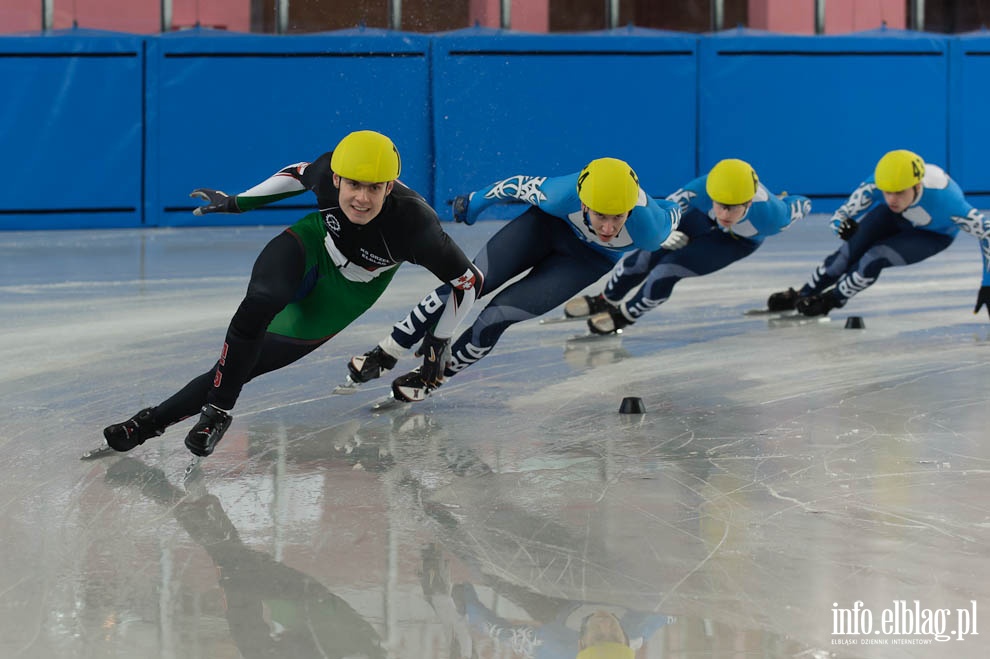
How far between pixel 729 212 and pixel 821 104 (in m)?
7.10

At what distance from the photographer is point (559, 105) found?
1227 centimetres

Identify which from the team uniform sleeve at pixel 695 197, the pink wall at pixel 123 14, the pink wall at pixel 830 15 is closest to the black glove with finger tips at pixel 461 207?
the team uniform sleeve at pixel 695 197

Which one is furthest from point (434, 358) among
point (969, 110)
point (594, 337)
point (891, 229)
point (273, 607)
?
point (969, 110)

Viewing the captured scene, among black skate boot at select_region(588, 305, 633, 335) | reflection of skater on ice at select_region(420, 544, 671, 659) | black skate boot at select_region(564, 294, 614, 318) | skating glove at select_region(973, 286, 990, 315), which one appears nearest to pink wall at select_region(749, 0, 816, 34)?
skating glove at select_region(973, 286, 990, 315)

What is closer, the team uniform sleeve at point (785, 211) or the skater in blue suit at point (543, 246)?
the skater in blue suit at point (543, 246)

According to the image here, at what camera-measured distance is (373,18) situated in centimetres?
1197

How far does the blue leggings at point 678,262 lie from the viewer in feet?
22.0

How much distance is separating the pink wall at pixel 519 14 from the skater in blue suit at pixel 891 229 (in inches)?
215

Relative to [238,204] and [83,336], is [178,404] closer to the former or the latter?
[238,204]

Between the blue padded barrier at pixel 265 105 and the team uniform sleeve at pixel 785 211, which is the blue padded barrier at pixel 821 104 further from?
the team uniform sleeve at pixel 785 211

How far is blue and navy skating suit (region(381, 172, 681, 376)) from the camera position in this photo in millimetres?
5145

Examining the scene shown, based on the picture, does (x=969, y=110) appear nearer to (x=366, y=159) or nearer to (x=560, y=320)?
(x=560, y=320)

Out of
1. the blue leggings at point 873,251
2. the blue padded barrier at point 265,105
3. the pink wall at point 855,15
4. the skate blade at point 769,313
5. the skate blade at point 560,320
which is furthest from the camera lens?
the pink wall at point 855,15

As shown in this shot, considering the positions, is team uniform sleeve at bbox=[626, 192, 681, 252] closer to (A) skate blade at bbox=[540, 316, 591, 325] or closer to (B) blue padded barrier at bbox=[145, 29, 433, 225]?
(A) skate blade at bbox=[540, 316, 591, 325]
